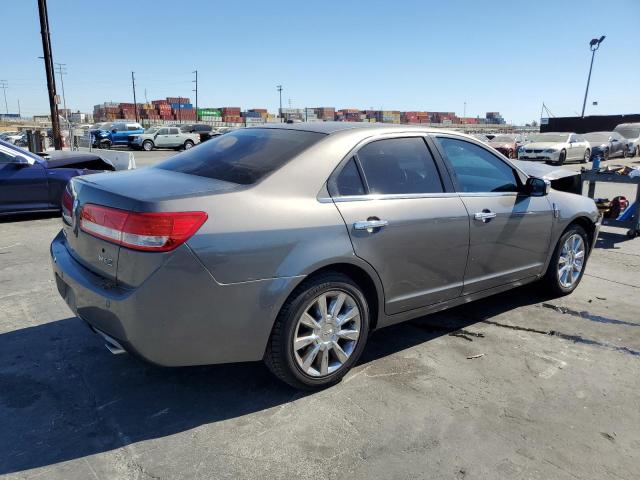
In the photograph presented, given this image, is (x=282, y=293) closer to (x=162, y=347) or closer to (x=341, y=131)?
(x=162, y=347)

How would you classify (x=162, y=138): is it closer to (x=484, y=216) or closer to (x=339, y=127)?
(x=339, y=127)

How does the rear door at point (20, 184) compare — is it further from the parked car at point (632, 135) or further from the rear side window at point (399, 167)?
the parked car at point (632, 135)

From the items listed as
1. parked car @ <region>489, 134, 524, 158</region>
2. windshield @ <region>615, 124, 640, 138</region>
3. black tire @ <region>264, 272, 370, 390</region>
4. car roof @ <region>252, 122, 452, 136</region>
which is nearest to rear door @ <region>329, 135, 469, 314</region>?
car roof @ <region>252, 122, 452, 136</region>

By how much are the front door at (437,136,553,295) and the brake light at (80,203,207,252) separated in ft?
6.85

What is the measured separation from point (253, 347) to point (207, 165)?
125 centimetres

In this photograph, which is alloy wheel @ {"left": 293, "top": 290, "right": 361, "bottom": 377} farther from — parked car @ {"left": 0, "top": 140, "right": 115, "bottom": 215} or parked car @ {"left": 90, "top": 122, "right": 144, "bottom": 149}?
parked car @ {"left": 90, "top": 122, "right": 144, "bottom": 149}

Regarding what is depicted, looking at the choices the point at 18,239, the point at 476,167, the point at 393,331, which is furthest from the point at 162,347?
the point at 18,239

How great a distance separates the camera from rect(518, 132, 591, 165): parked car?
20.9 metres

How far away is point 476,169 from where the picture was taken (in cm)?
409

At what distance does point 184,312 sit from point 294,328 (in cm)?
64

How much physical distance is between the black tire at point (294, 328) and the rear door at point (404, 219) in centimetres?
22

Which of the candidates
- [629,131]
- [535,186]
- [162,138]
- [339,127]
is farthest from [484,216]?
[162,138]

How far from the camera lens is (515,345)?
12.8ft

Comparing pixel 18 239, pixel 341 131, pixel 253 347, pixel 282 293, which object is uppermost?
pixel 341 131
